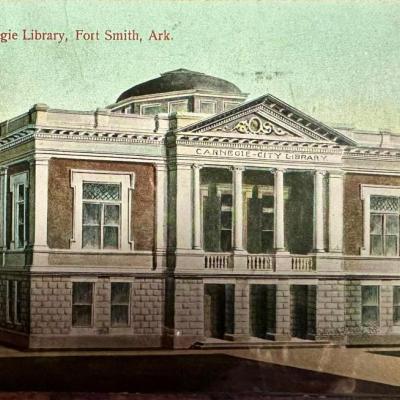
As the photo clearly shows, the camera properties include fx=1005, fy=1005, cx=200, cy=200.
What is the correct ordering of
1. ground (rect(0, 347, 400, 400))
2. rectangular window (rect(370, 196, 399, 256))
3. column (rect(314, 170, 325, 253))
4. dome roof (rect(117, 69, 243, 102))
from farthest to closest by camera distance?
rectangular window (rect(370, 196, 399, 256)), column (rect(314, 170, 325, 253)), dome roof (rect(117, 69, 243, 102)), ground (rect(0, 347, 400, 400))

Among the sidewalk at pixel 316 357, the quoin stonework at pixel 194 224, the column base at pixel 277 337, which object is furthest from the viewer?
the column base at pixel 277 337

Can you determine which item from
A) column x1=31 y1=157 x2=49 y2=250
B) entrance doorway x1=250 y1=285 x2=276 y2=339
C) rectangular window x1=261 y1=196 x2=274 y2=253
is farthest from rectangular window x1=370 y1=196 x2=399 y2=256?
column x1=31 y1=157 x2=49 y2=250

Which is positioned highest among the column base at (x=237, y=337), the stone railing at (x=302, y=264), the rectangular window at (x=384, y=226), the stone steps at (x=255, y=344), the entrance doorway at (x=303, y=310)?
the rectangular window at (x=384, y=226)

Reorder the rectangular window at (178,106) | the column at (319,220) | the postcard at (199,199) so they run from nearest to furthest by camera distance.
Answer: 1. the postcard at (199,199)
2. the column at (319,220)
3. the rectangular window at (178,106)

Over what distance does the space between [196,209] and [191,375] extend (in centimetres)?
206

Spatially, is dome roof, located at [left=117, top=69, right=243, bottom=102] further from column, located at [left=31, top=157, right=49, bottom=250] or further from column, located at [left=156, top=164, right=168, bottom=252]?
column, located at [left=31, top=157, right=49, bottom=250]

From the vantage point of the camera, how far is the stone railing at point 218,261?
39.6 ft

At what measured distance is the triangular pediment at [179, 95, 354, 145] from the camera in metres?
12.0

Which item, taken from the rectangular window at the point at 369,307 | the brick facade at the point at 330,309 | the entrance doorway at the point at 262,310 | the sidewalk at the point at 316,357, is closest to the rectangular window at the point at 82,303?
the sidewalk at the point at 316,357

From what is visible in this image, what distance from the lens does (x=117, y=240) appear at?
1206 centimetres

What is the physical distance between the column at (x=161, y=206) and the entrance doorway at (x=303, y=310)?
1.77 meters

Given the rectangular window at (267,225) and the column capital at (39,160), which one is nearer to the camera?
the column capital at (39,160)

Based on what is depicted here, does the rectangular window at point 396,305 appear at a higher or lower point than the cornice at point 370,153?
lower

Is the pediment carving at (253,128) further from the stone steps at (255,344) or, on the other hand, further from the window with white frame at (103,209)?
the stone steps at (255,344)
